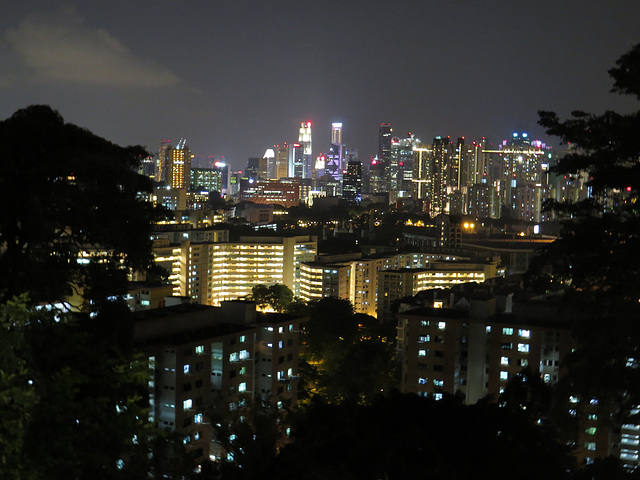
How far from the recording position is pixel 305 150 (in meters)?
82.9

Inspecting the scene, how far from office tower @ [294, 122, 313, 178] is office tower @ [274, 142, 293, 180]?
154 centimetres

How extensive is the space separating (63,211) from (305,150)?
8020cm

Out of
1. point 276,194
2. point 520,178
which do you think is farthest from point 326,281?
point 276,194

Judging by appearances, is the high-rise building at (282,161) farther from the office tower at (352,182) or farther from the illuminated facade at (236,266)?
the illuminated facade at (236,266)

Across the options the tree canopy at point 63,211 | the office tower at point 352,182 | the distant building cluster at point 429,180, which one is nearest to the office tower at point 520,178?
the distant building cluster at point 429,180

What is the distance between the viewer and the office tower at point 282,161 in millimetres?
82575

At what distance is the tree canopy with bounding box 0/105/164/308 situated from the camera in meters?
3.20

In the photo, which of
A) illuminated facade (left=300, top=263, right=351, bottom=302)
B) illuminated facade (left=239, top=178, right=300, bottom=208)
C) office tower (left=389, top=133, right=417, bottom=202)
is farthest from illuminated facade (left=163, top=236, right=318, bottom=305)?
office tower (left=389, top=133, right=417, bottom=202)

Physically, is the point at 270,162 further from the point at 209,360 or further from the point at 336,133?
the point at 209,360

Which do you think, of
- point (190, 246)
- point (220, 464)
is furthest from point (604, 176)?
point (190, 246)

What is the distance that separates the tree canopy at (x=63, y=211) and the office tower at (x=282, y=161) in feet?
260

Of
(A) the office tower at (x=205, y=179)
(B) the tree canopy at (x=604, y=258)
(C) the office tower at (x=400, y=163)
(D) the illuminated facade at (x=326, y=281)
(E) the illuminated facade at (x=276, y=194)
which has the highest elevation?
(C) the office tower at (x=400, y=163)

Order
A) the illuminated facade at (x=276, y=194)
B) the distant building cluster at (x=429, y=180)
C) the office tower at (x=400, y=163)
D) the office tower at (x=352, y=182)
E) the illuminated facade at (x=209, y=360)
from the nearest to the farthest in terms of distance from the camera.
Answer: the illuminated facade at (x=209, y=360)
the distant building cluster at (x=429, y=180)
the office tower at (x=352, y=182)
the illuminated facade at (x=276, y=194)
the office tower at (x=400, y=163)

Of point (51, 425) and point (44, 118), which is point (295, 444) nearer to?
point (51, 425)
